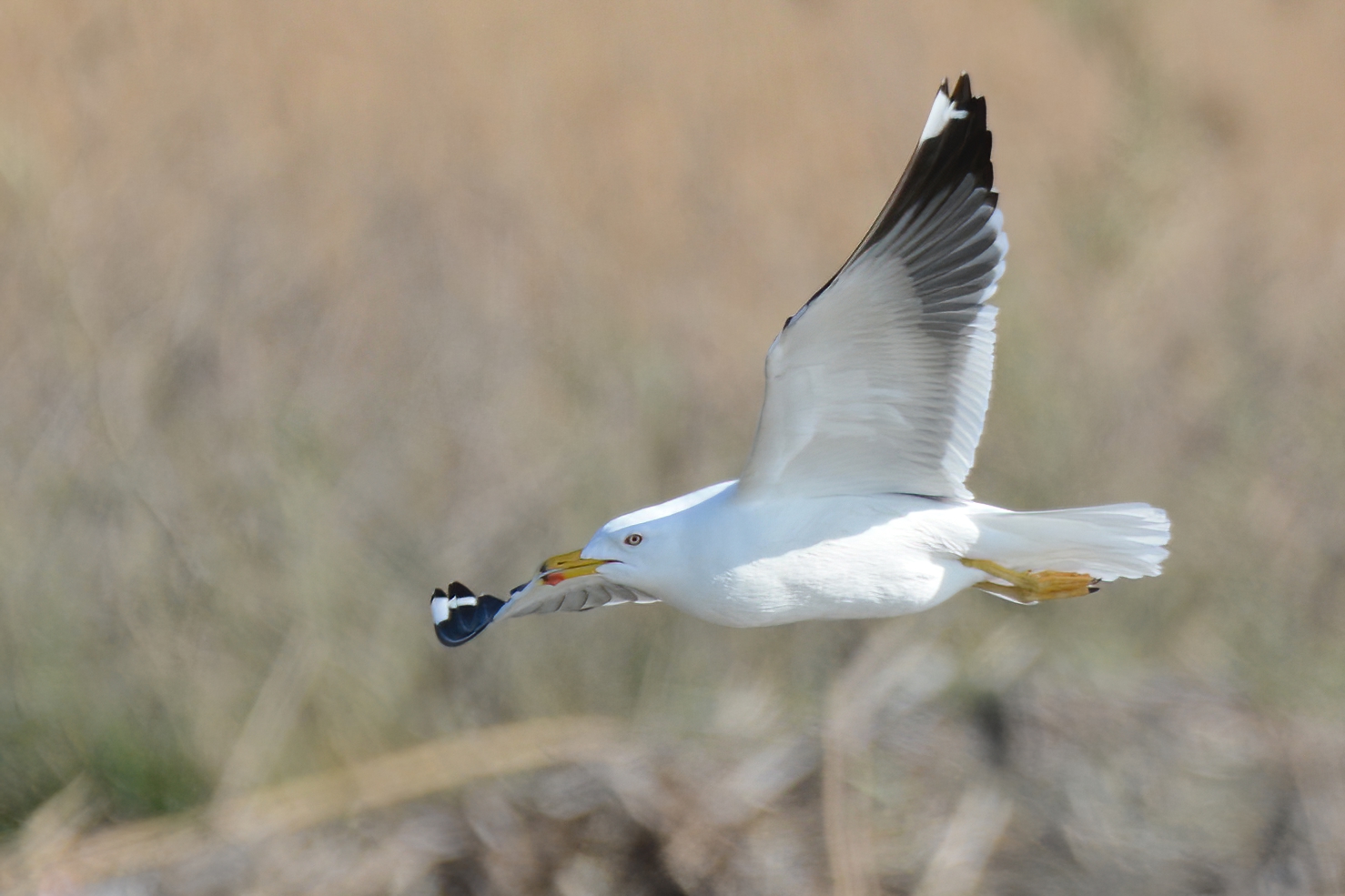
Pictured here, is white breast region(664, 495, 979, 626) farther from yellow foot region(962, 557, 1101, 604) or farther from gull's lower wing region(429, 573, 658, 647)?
gull's lower wing region(429, 573, 658, 647)

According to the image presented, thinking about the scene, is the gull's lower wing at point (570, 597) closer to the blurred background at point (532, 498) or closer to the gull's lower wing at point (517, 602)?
the gull's lower wing at point (517, 602)

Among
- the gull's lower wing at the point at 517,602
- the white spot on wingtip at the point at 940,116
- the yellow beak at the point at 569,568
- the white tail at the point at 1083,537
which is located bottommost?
the white tail at the point at 1083,537

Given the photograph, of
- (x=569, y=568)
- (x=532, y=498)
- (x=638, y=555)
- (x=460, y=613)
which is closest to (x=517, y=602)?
(x=460, y=613)

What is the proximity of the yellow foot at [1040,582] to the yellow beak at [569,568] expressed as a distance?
0.74 metres

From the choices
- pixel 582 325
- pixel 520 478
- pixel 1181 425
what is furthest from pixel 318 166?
pixel 1181 425

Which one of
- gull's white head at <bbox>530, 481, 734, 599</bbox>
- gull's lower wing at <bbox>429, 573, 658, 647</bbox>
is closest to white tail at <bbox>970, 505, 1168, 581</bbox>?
gull's white head at <bbox>530, 481, 734, 599</bbox>

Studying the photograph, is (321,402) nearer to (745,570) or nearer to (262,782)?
(262,782)

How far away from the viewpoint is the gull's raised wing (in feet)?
7.42

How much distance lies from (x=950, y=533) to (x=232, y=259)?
2.70m

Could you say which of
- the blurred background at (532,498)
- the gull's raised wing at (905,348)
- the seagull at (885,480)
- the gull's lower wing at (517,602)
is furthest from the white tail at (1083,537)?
the blurred background at (532,498)

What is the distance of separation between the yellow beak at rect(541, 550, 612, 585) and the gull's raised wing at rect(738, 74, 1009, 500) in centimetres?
30

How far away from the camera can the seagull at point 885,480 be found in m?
2.30

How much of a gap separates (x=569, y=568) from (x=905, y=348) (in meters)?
0.71

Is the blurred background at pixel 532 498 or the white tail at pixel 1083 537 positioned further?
the blurred background at pixel 532 498
